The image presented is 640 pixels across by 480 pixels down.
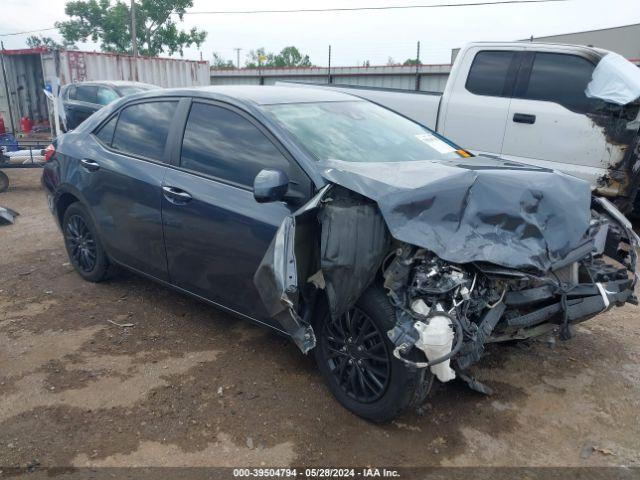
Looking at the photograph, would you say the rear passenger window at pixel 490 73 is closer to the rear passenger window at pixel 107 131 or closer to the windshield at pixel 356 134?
the windshield at pixel 356 134

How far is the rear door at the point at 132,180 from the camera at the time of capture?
3785 mm

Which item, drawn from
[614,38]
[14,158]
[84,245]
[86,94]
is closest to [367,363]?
[84,245]

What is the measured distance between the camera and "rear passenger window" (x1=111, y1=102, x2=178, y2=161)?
3830 millimetres

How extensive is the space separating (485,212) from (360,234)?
599 millimetres

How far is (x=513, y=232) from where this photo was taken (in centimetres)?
249

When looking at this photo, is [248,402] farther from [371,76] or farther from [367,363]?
[371,76]

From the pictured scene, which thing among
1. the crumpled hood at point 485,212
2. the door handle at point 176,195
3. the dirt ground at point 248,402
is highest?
the crumpled hood at point 485,212

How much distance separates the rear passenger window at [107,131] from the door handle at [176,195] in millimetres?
1017

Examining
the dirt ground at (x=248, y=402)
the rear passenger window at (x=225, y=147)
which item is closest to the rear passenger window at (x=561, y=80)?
the dirt ground at (x=248, y=402)

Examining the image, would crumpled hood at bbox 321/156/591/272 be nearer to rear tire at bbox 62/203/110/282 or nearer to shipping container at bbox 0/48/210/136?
rear tire at bbox 62/203/110/282

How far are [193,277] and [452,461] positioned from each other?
198 centimetres

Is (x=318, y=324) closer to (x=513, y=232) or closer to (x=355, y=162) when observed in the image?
(x=355, y=162)

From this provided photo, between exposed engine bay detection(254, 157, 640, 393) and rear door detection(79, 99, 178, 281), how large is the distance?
130 cm

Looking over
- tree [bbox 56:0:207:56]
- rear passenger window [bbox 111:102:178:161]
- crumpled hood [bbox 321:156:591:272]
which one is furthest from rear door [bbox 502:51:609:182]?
tree [bbox 56:0:207:56]
